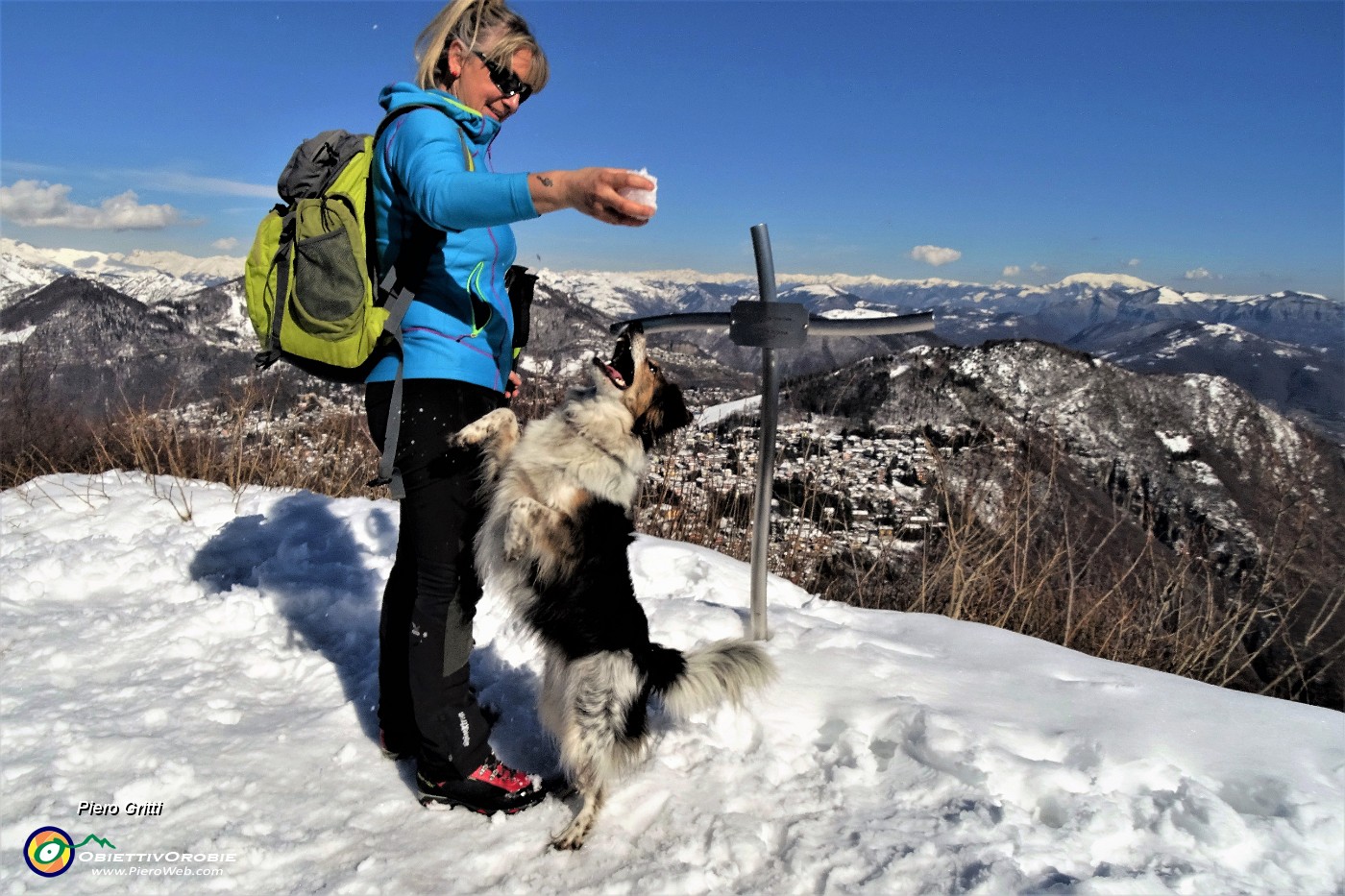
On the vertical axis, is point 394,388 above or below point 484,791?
above

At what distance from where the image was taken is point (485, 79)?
7.18 ft

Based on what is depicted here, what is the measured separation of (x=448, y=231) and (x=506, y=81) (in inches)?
25.3

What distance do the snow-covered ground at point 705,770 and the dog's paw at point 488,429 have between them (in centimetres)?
131

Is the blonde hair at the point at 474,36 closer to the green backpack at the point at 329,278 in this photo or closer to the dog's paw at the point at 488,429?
the green backpack at the point at 329,278

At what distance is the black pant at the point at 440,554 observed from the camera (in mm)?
2316

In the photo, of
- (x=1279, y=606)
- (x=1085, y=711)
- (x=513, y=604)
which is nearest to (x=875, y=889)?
(x=1085, y=711)

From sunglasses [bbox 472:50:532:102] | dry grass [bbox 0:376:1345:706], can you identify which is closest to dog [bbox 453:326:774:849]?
sunglasses [bbox 472:50:532:102]

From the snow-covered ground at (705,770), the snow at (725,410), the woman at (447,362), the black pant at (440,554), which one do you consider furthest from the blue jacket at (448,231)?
the snow at (725,410)

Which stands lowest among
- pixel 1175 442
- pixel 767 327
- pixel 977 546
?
pixel 1175 442

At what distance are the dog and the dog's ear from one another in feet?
0.31

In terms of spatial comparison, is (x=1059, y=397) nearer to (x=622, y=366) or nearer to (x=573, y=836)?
(x=622, y=366)

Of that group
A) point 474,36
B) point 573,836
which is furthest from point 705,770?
point 474,36

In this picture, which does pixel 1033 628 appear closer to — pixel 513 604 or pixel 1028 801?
pixel 1028 801

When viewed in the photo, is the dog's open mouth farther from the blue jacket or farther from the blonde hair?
the blonde hair
